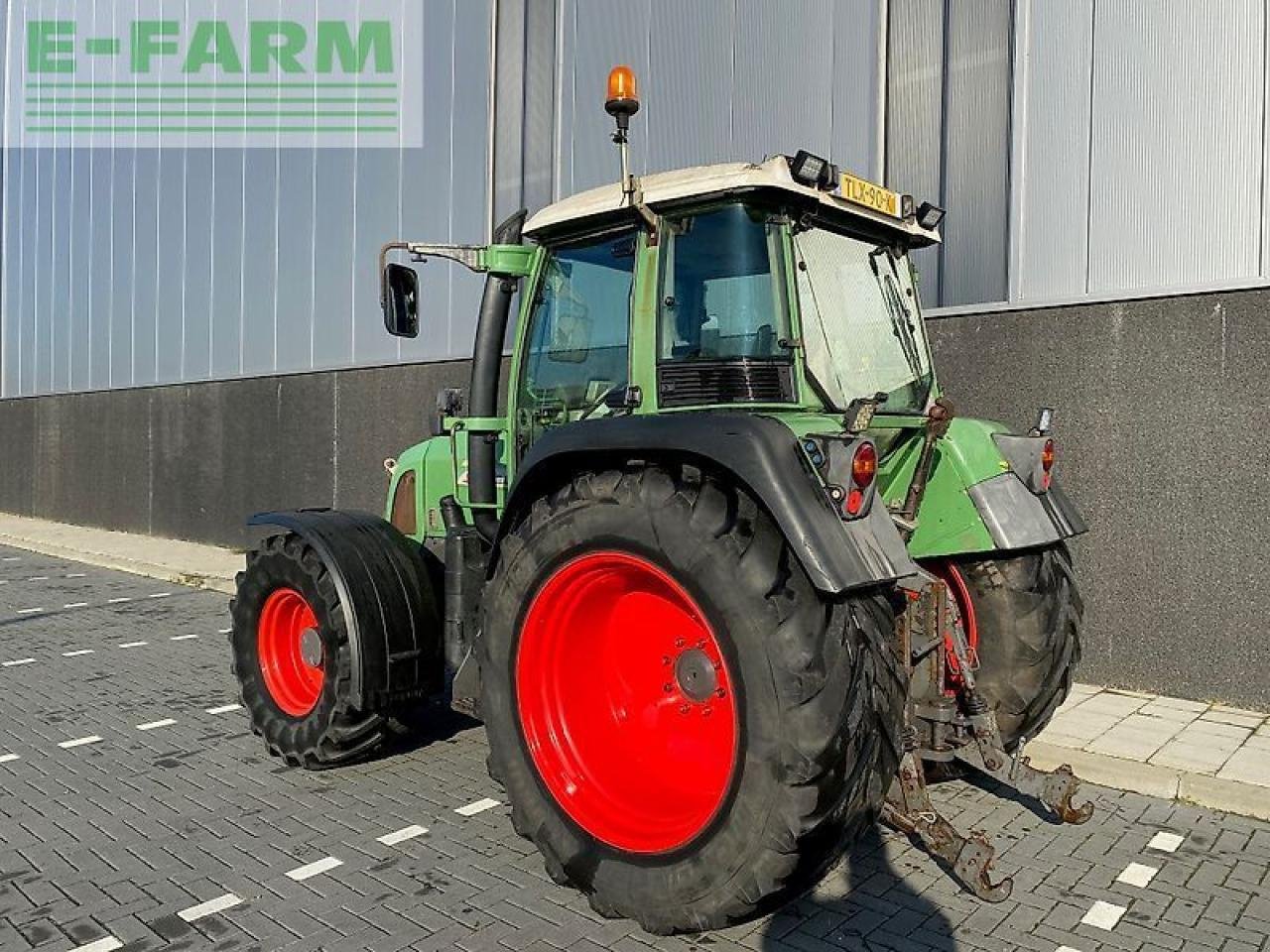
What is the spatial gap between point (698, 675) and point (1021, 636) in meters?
1.61

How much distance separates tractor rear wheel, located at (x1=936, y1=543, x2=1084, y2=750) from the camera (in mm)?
4059

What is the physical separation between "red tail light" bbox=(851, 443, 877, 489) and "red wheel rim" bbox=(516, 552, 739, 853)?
681 mm

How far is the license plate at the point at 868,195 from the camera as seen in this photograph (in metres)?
3.63

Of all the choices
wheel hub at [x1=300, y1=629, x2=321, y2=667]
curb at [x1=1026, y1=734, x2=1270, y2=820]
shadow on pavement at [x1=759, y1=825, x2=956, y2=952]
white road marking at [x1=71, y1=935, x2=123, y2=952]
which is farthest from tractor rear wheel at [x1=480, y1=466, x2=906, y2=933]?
curb at [x1=1026, y1=734, x2=1270, y2=820]

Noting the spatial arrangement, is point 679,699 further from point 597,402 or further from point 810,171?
point 810,171

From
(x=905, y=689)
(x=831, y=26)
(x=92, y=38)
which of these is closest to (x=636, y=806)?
(x=905, y=689)

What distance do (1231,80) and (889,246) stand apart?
3178mm

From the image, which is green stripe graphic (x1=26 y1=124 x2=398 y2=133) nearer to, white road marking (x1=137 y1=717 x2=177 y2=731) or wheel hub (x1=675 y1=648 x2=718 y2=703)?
white road marking (x1=137 y1=717 x2=177 y2=731)

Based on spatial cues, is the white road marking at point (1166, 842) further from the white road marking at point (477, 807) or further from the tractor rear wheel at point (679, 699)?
the white road marking at point (477, 807)

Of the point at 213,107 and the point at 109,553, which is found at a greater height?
the point at 213,107

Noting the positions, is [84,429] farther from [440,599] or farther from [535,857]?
[535,857]

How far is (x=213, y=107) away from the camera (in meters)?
13.9

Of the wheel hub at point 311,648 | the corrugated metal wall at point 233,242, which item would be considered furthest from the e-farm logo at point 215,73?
the wheel hub at point 311,648

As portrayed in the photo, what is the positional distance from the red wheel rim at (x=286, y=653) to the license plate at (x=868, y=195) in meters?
3.17
